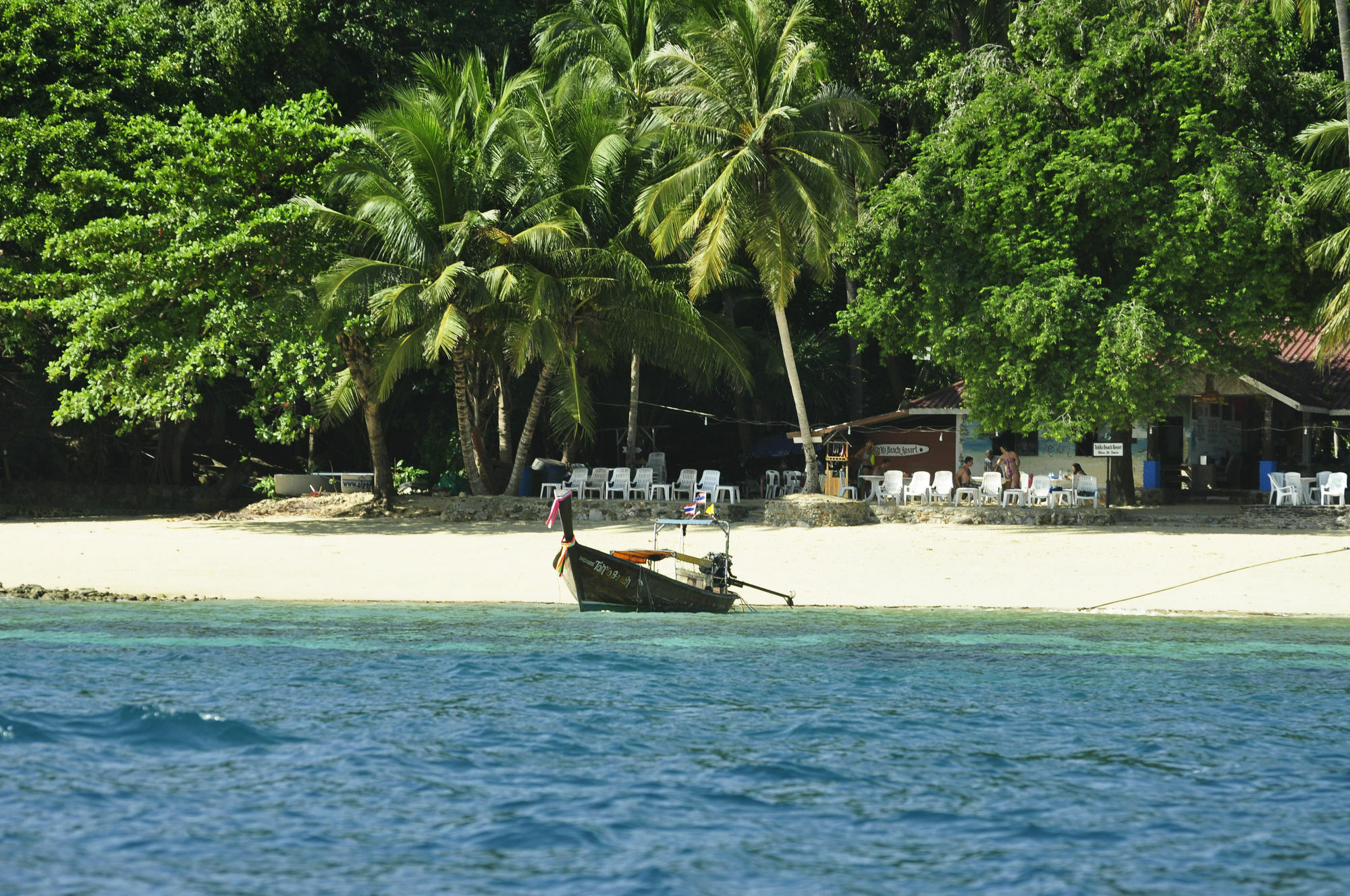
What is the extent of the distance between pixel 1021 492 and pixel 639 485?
7314mm

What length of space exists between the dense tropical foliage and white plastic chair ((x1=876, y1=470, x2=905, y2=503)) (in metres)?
2.04

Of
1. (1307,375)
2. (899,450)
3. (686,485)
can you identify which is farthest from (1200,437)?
(686,485)

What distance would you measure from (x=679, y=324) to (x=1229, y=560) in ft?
33.5

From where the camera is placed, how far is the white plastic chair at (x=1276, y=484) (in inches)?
810

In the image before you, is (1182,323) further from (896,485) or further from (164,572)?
(164,572)

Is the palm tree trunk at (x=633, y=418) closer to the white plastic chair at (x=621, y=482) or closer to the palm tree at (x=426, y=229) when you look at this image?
the white plastic chair at (x=621, y=482)

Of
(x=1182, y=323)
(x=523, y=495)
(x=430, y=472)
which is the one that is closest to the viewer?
(x=1182, y=323)

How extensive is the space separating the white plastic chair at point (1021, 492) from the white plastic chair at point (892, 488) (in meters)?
1.88

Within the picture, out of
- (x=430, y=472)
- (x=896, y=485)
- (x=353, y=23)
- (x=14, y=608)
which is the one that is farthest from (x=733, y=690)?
(x=353, y=23)

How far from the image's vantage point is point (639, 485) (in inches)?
925

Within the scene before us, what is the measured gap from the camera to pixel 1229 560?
16.3 m

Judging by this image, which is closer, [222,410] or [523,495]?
[523,495]

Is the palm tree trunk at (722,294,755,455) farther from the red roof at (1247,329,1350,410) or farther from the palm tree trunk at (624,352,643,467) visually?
the red roof at (1247,329,1350,410)

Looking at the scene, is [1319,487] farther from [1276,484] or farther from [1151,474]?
[1151,474]
